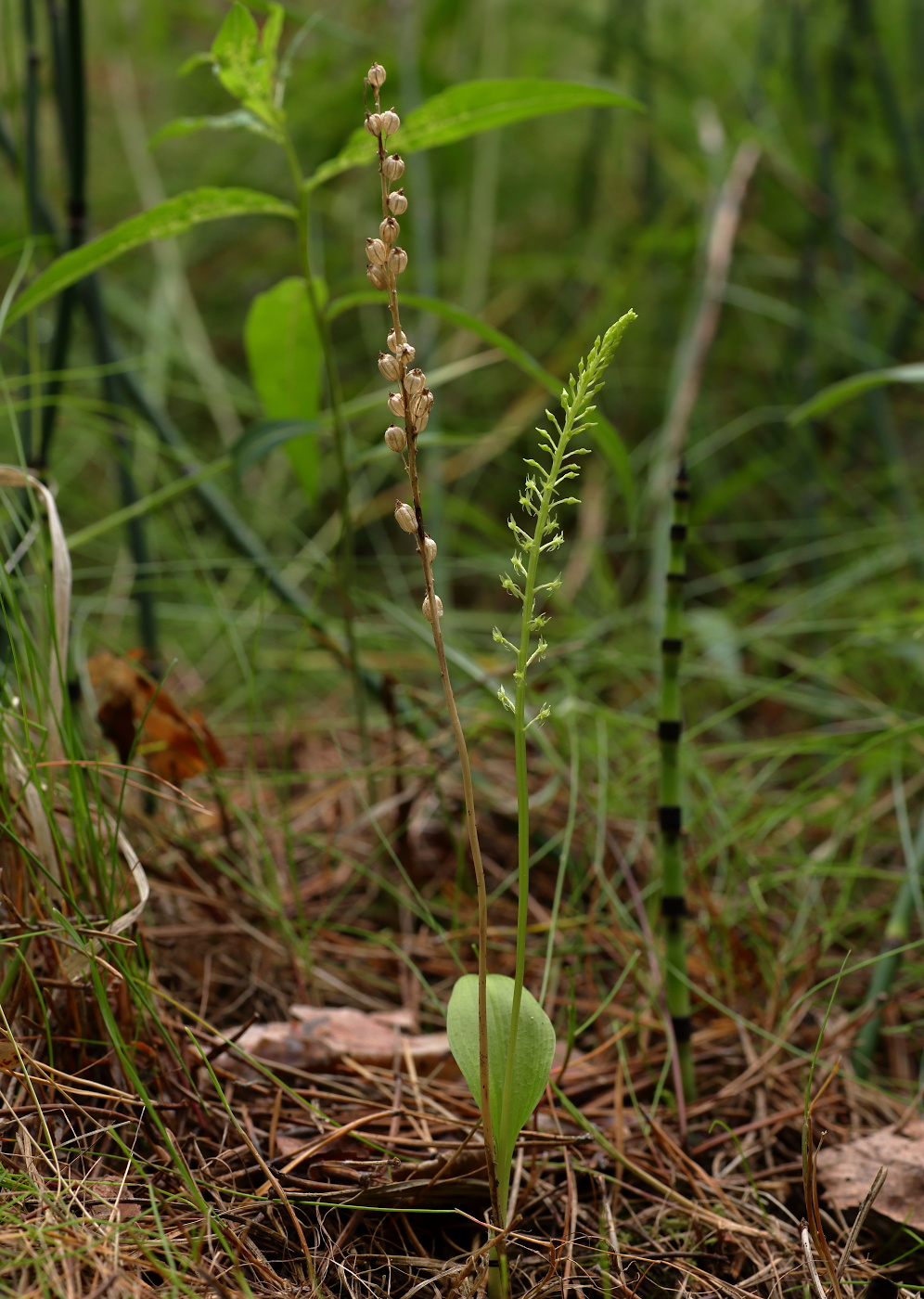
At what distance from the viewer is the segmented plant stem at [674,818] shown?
86 cm

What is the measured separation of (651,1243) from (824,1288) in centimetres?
13

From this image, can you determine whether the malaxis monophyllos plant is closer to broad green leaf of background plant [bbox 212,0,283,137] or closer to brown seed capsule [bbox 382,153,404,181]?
brown seed capsule [bbox 382,153,404,181]

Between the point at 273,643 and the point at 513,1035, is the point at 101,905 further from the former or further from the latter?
the point at 273,643

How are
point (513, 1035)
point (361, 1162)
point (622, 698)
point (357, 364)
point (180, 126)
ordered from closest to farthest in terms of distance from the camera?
point (513, 1035) < point (361, 1162) < point (180, 126) < point (622, 698) < point (357, 364)

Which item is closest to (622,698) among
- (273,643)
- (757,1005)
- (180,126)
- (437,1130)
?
(273,643)

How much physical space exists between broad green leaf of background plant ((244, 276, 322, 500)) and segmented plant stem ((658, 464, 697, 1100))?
1.48ft

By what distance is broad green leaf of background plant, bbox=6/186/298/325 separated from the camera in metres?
0.88

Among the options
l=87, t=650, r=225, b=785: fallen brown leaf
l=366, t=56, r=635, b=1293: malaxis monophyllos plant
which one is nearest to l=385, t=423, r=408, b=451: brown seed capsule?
l=366, t=56, r=635, b=1293: malaxis monophyllos plant

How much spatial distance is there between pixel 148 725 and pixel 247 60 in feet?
2.17

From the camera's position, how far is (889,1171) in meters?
0.79

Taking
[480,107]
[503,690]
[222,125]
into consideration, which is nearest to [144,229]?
[222,125]

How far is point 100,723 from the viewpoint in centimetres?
100

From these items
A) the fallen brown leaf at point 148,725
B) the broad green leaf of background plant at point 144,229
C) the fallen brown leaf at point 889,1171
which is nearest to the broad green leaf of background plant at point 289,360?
the broad green leaf of background plant at point 144,229

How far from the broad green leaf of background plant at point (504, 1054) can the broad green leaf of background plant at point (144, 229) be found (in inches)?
28.1
